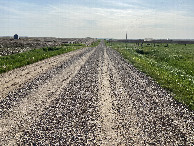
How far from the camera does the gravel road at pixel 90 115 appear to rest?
304 inches

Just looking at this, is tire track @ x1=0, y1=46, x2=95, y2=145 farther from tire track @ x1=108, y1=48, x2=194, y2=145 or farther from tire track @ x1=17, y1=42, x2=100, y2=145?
tire track @ x1=108, y1=48, x2=194, y2=145

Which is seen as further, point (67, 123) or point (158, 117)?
point (158, 117)

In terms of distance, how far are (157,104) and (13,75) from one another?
1325 cm

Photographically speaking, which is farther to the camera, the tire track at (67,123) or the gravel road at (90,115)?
the gravel road at (90,115)

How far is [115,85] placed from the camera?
16078 mm

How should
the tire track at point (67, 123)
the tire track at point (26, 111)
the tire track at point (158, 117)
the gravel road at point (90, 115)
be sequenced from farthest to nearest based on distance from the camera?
the tire track at point (26, 111) → the tire track at point (158, 117) → the gravel road at point (90, 115) → the tire track at point (67, 123)

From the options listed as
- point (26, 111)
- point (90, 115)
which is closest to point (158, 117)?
point (90, 115)

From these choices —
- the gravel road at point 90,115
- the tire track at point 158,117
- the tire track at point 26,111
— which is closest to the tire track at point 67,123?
the gravel road at point 90,115

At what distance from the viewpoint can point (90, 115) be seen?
997 centimetres

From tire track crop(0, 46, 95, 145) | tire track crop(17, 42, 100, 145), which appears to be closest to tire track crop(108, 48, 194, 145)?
tire track crop(17, 42, 100, 145)

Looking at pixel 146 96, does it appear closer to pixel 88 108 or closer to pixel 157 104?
pixel 157 104

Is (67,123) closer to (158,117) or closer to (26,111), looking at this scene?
Answer: (26,111)

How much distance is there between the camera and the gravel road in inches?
304

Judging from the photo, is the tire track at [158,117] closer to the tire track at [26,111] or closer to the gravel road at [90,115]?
the gravel road at [90,115]
